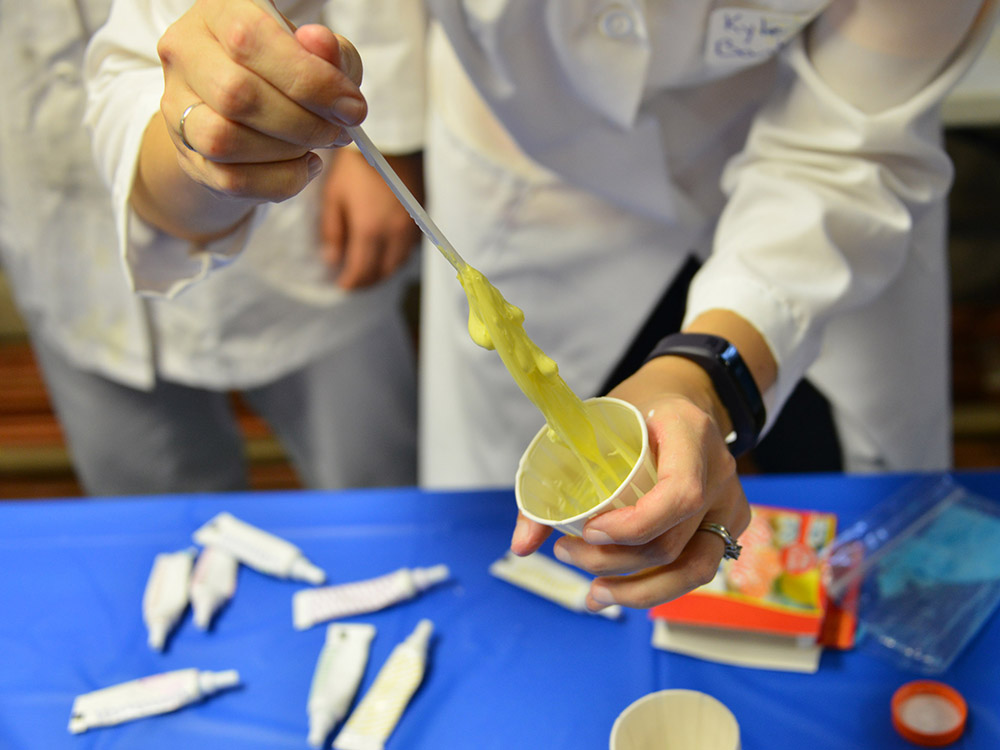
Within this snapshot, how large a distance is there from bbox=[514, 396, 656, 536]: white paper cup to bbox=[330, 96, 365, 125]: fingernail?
0.78 feet

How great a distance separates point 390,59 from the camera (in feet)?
4.06

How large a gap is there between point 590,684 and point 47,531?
0.63 m

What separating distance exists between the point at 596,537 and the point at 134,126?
509 millimetres

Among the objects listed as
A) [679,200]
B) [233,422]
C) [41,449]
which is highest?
[679,200]

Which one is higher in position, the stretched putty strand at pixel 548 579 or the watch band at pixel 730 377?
the watch band at pixel 730 377

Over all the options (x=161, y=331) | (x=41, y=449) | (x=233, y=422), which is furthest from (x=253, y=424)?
(x=161, y=331)

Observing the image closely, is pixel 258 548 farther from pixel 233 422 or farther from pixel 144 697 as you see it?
pixel 233 422

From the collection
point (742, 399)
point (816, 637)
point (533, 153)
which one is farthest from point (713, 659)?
point (533, 153)

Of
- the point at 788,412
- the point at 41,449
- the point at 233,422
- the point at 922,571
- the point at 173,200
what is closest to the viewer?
the point at 173,200

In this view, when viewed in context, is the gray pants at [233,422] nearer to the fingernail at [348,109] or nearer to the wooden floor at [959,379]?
the wooden floor at [959,379]

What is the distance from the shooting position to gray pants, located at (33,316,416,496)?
4.45ft

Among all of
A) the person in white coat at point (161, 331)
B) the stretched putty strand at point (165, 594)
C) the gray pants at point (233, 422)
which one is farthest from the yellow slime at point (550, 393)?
the gray pants at point (233, 422)

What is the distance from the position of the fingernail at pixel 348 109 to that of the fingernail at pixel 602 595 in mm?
347

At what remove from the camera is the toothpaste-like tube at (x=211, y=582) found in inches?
33.9
